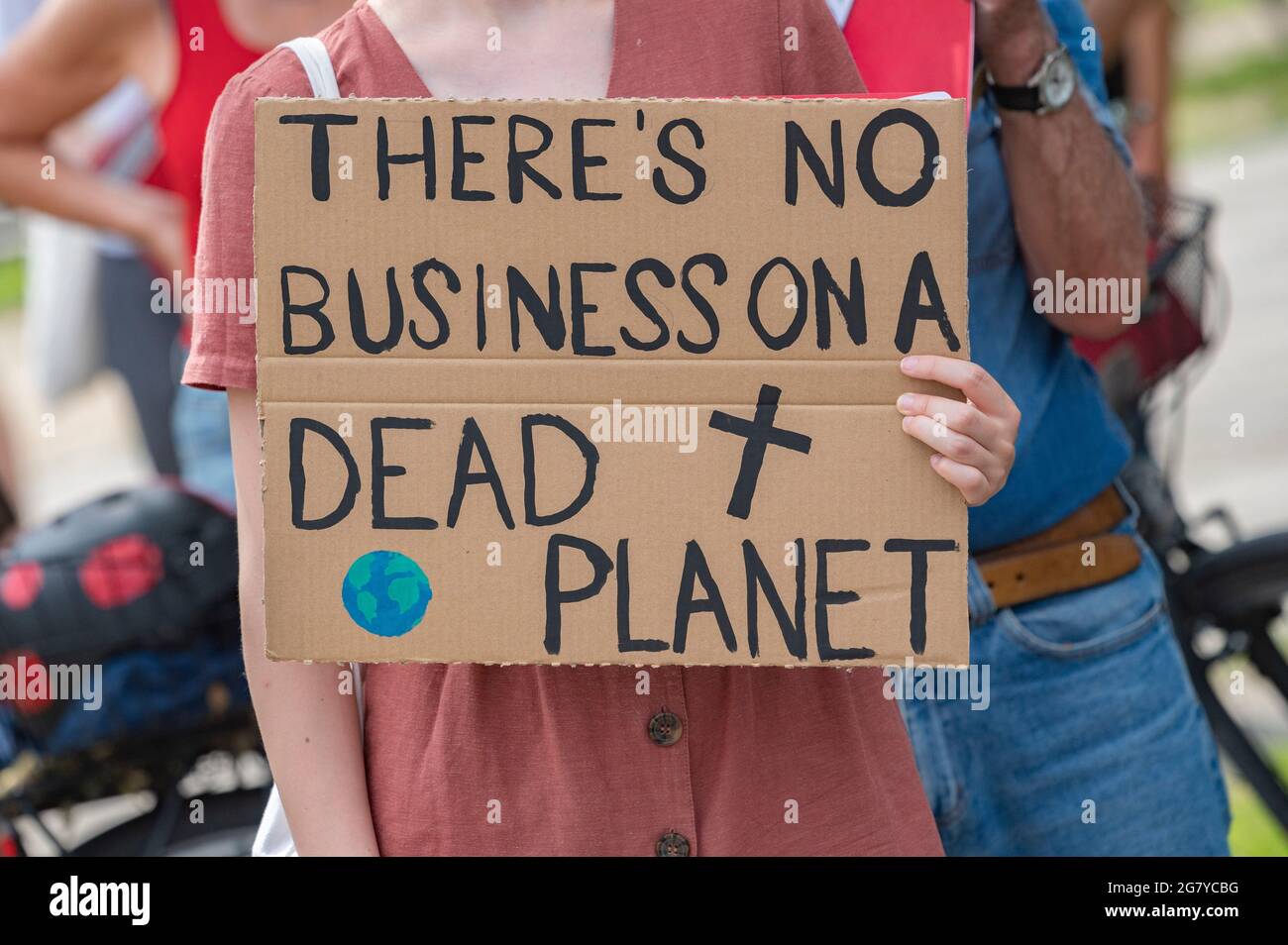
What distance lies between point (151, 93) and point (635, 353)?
1.83 meters

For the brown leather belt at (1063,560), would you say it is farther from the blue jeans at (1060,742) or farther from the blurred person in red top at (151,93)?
the blurred person in red top at (151,93)

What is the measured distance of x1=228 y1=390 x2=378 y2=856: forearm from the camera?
148 cm

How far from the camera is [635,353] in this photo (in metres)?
1.37

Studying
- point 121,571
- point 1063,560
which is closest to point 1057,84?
point 1063,560

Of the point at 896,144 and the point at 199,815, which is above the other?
the point at 896,144

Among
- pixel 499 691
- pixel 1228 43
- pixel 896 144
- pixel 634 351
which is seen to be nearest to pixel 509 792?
pixel 499 691

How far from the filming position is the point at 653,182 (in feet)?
4.49

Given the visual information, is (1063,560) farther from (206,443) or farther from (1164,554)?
(206,443)

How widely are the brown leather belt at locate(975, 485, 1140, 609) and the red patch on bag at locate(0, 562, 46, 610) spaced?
1.43 m

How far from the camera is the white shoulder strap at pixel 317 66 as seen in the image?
56.5 inches

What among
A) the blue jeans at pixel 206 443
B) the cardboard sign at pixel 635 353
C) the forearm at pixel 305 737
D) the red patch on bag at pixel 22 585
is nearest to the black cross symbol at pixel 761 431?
the cardboard sign at pixel 635 353

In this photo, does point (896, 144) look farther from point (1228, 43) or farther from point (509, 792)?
point (1228, 43)
